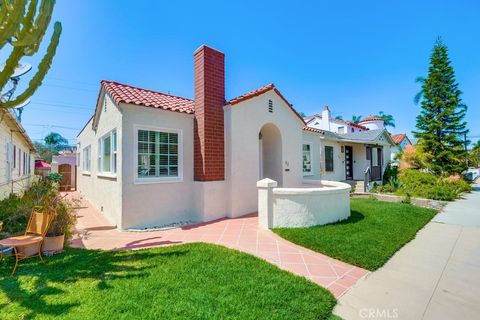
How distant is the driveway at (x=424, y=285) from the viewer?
11.3 feet

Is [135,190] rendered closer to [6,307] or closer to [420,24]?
[6,307]

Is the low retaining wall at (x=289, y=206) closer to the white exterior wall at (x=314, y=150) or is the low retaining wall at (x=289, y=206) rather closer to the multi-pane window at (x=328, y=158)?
the white exterior wall at (x=314, y=150)

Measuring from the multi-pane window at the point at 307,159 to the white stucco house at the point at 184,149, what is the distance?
412cm

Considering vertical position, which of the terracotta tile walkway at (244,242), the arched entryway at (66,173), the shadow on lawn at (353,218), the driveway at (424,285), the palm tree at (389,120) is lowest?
the driveway at (424,285)

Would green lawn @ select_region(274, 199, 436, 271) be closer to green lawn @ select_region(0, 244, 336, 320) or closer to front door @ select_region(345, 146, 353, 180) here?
green lawn @ select_region(0, 244, 336, 320)

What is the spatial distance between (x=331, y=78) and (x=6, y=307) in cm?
2132

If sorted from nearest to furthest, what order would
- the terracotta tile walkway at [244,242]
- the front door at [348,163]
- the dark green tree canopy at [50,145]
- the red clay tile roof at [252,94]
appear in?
the terracotta tile walkway at [244,242], the red clay tile roof at [252,94], the front door at [348,163], the dark green tree canopy at [50,145]

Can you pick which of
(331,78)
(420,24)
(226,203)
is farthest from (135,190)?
(331,78)

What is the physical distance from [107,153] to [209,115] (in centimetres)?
522

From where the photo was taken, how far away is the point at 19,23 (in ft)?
14.1

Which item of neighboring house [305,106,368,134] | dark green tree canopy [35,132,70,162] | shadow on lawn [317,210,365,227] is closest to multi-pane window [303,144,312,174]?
shadow on lawn [317,210,365,227]

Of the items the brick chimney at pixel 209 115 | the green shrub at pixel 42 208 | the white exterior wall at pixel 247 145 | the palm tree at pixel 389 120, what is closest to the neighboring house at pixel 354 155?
the white exterior wall at pixel 247 145

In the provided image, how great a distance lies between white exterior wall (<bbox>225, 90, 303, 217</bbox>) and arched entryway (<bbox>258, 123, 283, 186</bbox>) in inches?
8.1

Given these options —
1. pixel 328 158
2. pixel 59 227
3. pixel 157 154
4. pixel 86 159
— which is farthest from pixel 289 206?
pixel 86 159
